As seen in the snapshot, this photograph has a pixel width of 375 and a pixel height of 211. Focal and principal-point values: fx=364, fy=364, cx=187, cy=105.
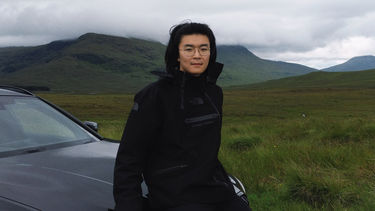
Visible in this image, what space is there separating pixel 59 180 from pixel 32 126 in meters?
1.55

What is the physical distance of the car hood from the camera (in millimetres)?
2008

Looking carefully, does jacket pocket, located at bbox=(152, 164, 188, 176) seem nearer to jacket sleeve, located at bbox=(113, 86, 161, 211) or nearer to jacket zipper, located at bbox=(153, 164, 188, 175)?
jacket zipper, located at bbox=(153, 164, 188, 175)

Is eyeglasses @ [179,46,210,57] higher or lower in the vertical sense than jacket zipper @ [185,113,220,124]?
higher

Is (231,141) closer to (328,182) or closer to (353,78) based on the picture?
(328,182)

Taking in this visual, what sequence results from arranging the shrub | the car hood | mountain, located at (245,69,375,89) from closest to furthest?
the car hood
the shrub
mountain, located at (245,69,375,89)

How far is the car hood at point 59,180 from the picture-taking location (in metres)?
2.01

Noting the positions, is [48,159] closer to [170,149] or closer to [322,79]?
[170,149]

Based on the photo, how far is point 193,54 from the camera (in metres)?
2.33

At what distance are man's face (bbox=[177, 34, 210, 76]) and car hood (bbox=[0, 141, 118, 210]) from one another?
92 cm

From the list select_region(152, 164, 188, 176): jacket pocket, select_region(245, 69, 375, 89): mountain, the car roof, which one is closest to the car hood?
select_region(152, 164, 188, 176): jacket pocket

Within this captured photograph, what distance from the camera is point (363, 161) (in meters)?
5.59

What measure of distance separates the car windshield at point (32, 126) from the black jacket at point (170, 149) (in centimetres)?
134

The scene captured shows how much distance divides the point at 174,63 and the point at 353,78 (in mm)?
133752

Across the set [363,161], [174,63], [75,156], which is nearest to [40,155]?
[75,156]
